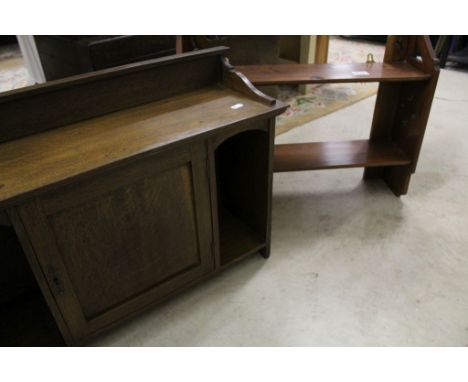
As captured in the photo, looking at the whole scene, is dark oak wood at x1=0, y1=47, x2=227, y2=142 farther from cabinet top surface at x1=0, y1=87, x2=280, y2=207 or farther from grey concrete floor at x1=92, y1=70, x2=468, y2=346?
grey concrete floor at x1=92, y1=70, x2=468, y2=346

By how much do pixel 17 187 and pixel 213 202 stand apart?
74 centimetres

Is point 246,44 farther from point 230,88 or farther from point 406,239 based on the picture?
point 406,239

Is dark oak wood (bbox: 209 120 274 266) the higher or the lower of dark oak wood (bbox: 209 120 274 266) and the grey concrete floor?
the higher

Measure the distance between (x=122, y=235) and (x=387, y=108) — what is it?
1.83 meters

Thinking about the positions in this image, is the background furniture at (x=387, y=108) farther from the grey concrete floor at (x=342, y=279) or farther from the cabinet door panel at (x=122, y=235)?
the cabinet door panel at (x=122, y=235)

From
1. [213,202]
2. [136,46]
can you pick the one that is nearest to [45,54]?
[136,46]

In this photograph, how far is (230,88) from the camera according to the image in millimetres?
1693

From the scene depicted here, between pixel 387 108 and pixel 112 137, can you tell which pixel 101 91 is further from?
pixel 387 108

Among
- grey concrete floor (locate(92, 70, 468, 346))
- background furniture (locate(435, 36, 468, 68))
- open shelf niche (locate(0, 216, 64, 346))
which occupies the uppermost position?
background furniture (locate(435, 36, 468, 68))

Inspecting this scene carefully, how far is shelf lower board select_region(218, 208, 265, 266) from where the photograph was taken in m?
1.88

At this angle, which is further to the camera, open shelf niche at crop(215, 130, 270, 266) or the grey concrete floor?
open shelf niche at crop(215, 130, 270, 266)

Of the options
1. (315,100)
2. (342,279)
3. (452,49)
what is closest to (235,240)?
(342,279)

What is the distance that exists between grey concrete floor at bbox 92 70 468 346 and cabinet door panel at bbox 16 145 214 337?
0.69ft

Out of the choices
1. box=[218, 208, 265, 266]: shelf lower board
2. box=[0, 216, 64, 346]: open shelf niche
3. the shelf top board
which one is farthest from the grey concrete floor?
the shelf top board
